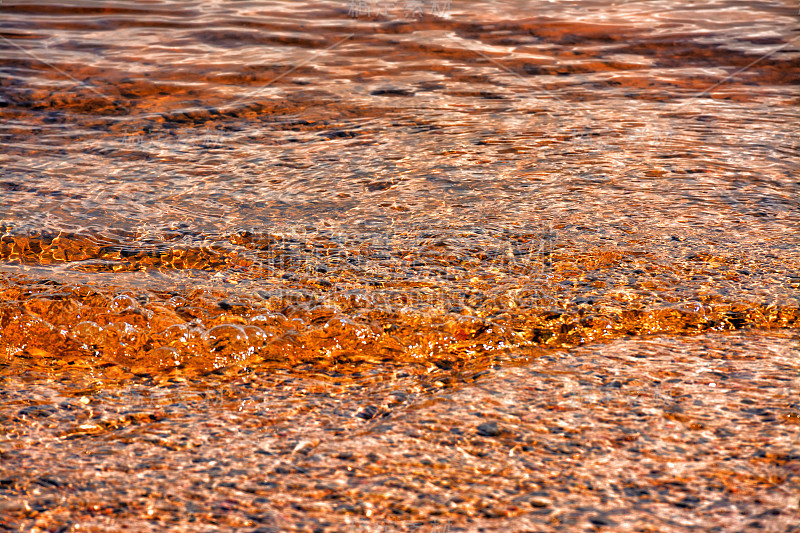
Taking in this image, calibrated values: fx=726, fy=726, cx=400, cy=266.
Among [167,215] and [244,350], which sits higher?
[167,215]

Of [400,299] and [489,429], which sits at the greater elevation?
[400,299]

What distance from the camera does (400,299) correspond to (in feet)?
8.55

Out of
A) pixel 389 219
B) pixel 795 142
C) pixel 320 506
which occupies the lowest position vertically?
pixel 320 506

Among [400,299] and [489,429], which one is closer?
[489,429]

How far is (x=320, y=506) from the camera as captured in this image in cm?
173

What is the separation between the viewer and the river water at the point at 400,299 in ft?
5.86

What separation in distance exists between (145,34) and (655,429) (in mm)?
5424

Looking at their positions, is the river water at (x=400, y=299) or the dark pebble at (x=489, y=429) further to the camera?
the dark pebble at (x=489, y=429)

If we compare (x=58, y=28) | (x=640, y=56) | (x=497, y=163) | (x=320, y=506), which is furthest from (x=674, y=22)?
(x=320, y=506)

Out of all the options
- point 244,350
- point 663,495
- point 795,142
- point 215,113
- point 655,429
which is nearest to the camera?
point 663,495

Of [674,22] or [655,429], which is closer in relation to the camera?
[655,429]

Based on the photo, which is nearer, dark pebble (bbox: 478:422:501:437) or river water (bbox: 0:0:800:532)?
river water (bbox: 0:0:800:532)

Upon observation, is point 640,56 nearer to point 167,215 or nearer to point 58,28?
point 167,215

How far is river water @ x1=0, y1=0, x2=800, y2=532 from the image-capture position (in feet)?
5.86
